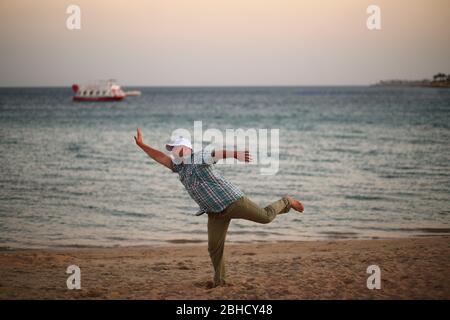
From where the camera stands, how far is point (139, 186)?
54.5ft

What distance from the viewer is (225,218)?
557 cm

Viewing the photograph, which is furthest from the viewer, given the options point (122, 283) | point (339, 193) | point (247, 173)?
point (247, 173)

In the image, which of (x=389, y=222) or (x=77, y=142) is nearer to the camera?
(x=389, y=222)

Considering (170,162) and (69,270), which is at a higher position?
(170,162)

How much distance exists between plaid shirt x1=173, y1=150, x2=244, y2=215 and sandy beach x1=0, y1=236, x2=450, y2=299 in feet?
3.40

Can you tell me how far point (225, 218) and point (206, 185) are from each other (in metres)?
0.47

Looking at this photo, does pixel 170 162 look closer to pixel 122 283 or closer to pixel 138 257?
pixel 122 283

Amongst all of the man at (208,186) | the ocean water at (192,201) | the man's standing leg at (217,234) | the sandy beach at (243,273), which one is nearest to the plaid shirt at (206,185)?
the man at (208,186)

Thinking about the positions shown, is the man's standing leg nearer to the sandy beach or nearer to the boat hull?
the sandy beach

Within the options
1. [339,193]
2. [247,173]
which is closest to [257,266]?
[339,193]

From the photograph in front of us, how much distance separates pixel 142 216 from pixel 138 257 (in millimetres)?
3930

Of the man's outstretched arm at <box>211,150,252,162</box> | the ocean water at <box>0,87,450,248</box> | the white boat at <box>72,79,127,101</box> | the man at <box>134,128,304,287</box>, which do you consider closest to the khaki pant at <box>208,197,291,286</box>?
the man at <box>134,128,304,287</box>

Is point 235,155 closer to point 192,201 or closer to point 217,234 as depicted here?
point 217,234

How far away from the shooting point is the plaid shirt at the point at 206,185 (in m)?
5.35
